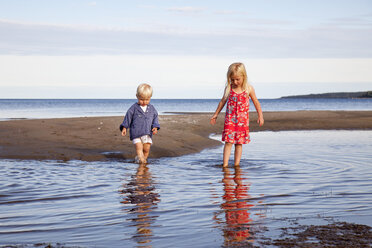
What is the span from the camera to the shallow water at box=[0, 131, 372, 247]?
397cm

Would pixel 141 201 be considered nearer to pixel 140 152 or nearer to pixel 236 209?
pixel 236 209

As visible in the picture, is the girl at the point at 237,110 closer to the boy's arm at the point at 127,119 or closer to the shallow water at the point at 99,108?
the boy's arm at the point at 127,119

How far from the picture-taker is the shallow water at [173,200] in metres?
3.97

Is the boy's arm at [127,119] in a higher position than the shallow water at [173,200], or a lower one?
higher

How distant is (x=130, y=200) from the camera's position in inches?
212

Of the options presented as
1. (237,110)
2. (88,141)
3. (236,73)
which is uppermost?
(236,73)

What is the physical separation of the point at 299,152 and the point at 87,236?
7902mm

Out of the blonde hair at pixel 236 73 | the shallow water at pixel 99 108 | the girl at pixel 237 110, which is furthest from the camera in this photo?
the shallow water at pixel 99 108

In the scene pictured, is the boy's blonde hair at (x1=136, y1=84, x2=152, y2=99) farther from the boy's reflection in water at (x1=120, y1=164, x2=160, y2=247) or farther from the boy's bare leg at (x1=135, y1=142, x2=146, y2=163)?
the boy's reflection in water at (x1=120, y1=164, x2=160, y2=247)

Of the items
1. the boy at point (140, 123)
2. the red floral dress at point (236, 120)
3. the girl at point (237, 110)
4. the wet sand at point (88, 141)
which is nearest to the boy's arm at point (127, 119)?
the boy at point (140, 123)

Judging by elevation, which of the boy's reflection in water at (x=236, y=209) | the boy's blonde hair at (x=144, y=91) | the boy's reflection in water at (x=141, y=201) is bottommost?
the boy's reflection in water at (x=141, y=201)

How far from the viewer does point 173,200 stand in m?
5.41

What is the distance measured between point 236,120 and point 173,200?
3316mm

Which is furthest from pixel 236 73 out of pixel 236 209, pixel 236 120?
pixel 236 209
